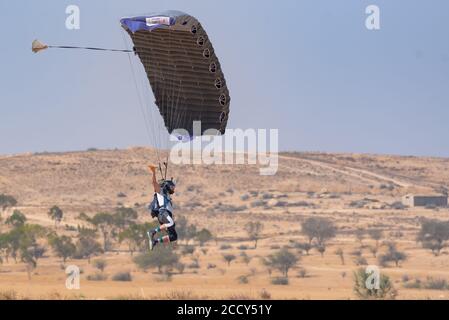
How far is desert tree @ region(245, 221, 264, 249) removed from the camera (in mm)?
94975

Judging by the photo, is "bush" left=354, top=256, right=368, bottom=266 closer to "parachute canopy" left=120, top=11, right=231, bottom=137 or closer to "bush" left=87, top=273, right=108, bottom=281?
"bush" left=87, top=273, right=108, bottom=281

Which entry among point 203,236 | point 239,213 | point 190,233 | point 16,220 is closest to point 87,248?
point 203,236

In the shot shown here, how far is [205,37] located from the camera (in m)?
37.8

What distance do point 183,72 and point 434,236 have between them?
172 ft

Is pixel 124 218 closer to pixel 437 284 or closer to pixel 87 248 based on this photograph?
pixel 87 248

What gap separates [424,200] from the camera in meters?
115

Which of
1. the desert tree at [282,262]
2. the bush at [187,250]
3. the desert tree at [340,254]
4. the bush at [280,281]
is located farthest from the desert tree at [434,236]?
the bush at [280,281]

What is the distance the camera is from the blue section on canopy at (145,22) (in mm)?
36750

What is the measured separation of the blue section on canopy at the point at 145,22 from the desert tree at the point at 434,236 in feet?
169

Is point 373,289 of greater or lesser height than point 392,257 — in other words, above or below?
above

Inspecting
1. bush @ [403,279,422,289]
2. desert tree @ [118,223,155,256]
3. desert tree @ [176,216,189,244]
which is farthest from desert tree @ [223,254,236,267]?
bush @ [403,279,422,289]

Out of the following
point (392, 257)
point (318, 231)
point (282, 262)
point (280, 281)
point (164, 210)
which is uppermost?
point (164, 210)

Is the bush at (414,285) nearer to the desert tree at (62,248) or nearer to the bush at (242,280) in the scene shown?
the bush at (242,280)

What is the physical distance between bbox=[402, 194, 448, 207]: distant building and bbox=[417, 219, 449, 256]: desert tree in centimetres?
2138
